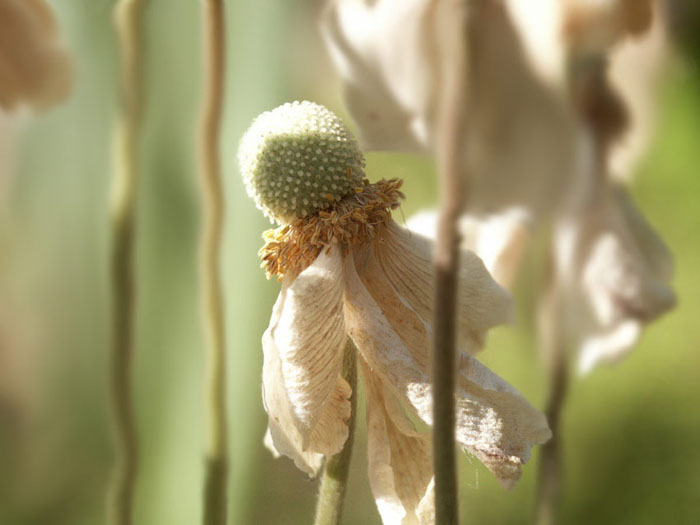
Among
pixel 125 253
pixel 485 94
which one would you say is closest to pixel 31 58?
pixel 125 253

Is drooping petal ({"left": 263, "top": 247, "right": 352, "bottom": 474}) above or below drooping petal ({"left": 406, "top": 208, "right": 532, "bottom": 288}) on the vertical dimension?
below

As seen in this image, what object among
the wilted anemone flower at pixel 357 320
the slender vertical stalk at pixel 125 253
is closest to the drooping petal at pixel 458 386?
the wilted anemone flower at pixel 357 320

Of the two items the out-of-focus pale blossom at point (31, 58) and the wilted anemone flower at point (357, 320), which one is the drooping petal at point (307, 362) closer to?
the wilted anemone flower at point (357, 320)

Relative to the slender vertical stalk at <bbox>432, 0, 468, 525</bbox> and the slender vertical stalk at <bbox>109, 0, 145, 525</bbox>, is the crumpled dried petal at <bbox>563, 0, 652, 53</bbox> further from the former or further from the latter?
the slender vertical stalk at <bbox>109, 0, 145, 525</bbox>

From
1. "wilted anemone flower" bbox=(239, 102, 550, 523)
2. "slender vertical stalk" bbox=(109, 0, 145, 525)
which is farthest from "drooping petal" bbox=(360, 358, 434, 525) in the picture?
"slender vertical stalk" bbox=(109, 0, 145, 525)

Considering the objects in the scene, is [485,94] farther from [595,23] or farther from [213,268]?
[213,268]

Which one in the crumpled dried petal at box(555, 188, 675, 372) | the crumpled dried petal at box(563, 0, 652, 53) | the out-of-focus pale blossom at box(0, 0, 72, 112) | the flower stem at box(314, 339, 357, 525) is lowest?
the flower stem at box(314, 339, 357, 525)
